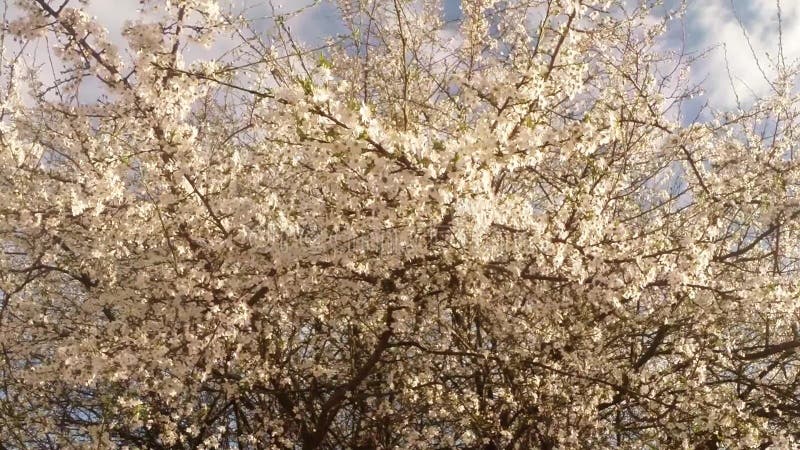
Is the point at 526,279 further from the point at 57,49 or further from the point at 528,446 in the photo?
the point at 57,49

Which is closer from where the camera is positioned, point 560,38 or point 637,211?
point 560,38

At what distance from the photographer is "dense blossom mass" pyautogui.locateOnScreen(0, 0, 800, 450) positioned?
15.1 feet

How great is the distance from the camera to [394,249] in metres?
5.19

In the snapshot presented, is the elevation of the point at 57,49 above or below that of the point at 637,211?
below

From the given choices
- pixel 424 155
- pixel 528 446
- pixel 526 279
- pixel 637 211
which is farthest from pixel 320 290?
pixel 637 211

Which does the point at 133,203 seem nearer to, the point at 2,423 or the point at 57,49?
the point at 57,49

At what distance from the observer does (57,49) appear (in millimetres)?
4996

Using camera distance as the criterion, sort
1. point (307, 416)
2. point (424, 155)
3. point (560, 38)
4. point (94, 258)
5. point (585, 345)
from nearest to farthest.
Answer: point (424, 155) → point (560, 38) → point (585, 345) → point (94, 258) → point (307, 416)

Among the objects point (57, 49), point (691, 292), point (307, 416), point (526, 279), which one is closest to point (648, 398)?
point (691, 292)

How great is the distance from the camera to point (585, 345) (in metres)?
6.44

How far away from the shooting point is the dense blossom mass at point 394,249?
4.59 meters

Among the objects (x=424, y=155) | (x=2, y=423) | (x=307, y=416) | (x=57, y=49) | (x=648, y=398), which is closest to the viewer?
(x=424, y=155)

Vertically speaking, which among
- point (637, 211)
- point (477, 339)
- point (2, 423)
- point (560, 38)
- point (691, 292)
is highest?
point (637, 211)

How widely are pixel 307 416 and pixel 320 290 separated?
198 centimetres
